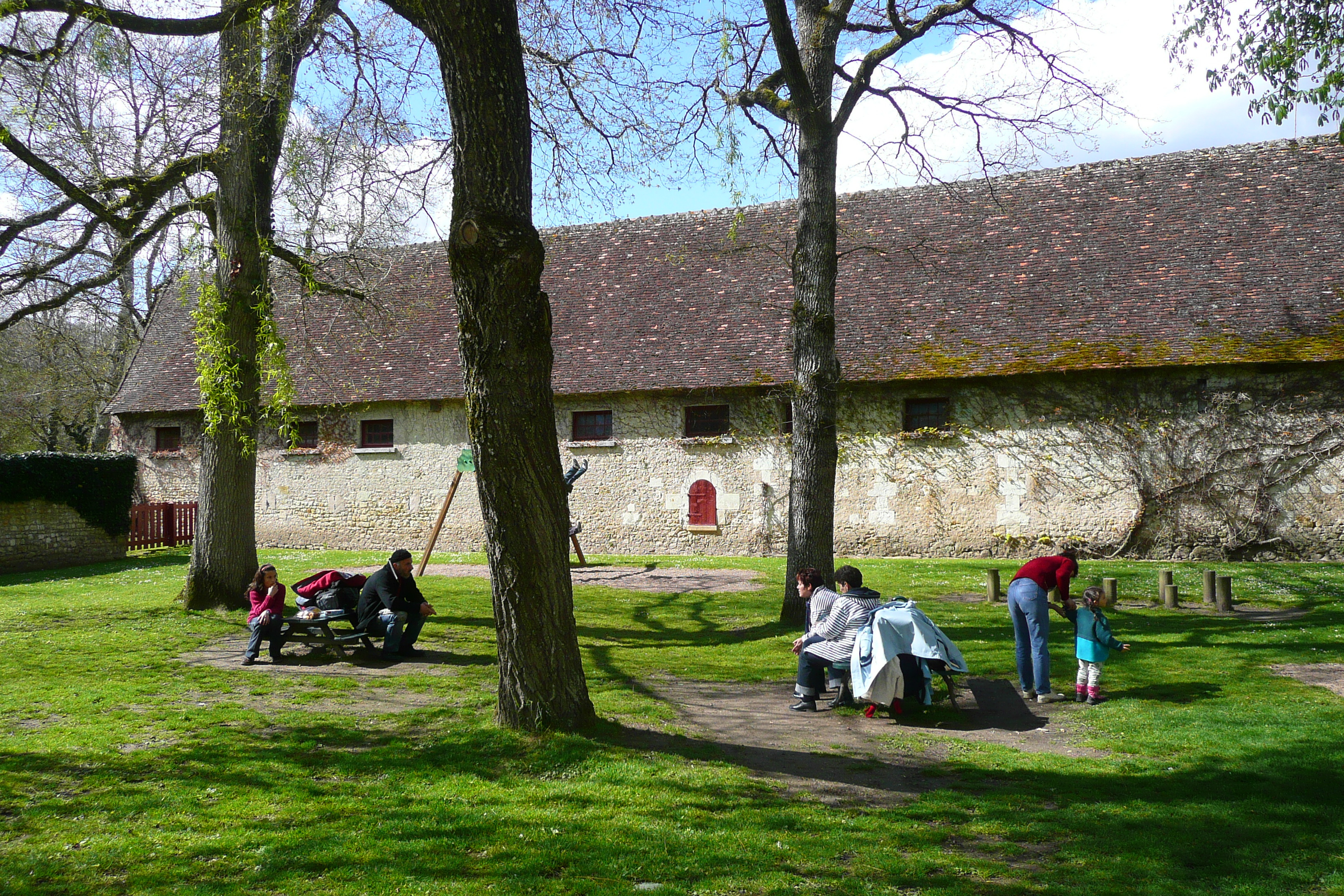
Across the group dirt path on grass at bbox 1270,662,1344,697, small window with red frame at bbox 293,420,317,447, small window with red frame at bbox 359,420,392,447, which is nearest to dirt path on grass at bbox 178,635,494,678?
dirt path on grass at bbox 1270,662,1344,697

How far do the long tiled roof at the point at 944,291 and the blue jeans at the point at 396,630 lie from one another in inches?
223

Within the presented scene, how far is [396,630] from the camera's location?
365 inches

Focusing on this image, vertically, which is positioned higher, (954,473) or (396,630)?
(954,473)

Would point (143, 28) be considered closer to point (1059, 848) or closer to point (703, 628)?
point (703, 628)

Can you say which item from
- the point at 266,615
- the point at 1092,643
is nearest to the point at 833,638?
the point at 1092,643

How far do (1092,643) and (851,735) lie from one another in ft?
7.65

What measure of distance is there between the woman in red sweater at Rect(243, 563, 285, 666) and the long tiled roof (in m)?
5.34

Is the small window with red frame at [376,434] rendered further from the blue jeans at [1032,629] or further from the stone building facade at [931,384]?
the blue jeans at [1032,629]

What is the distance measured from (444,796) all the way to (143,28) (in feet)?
28.9

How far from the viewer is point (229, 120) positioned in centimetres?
1106

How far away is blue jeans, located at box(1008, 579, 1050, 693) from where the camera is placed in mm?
7652

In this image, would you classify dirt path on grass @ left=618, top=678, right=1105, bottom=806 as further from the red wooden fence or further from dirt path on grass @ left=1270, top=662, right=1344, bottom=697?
the red wooden fence

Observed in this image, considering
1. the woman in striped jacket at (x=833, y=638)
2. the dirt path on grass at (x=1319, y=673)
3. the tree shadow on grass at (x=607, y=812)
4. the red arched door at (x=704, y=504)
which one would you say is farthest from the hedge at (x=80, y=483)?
the dirt path on grass at (x=1319, y=673)

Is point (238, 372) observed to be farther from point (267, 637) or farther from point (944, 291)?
point (944, 291)
